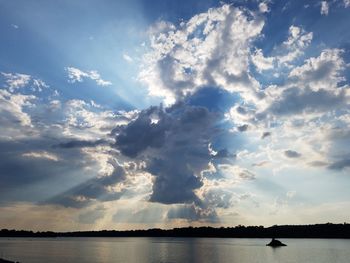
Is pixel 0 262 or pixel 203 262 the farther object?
pixel 203 262

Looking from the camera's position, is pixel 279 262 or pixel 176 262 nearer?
pixel 176 262

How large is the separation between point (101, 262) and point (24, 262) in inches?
927

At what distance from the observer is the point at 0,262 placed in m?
97.8

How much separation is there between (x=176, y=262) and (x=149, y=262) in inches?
350

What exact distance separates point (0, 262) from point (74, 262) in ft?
89.8

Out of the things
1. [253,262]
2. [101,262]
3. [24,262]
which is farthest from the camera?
[253,262]

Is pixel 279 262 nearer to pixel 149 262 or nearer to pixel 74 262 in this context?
pixel 149 262

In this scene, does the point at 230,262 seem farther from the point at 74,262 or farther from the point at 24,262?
the point at 24,262

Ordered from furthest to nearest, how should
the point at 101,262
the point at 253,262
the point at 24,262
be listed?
the point at 253,262
the point at 101,262
the point at 24,262

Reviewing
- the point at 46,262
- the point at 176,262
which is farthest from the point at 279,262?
the point at 46,262

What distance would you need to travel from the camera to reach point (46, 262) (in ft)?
394

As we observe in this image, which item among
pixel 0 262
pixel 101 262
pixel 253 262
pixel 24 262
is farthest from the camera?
pixel 253 262

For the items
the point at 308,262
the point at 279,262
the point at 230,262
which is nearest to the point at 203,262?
the point at 230,262

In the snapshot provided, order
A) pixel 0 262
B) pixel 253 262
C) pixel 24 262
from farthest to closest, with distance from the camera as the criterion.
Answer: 1. pixel 253 262
2. pixel 24 262
3. pixel 0 262
